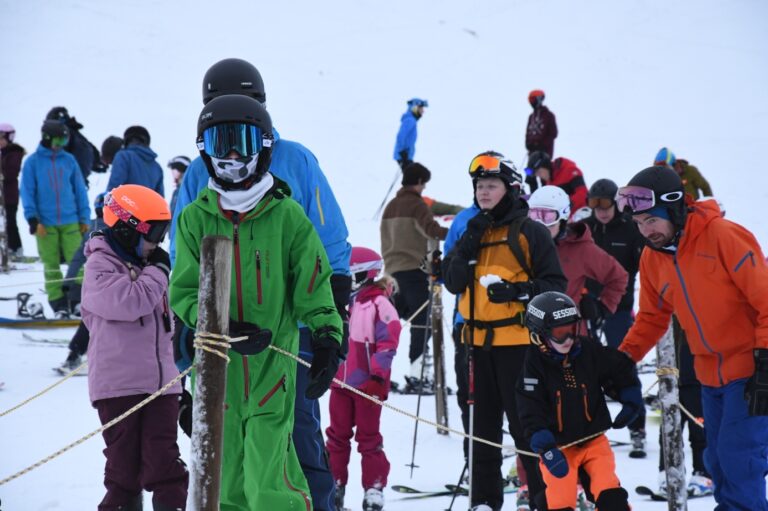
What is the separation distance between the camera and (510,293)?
5117 mm

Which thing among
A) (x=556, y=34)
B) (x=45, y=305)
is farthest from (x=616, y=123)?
(x=45, y=305)

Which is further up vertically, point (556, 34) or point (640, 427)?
point (556, 34)

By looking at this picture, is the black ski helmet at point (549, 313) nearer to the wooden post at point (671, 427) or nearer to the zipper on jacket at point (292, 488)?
the wooden post at point (671, 427)

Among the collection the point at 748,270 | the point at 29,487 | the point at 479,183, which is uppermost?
the point at 479,183

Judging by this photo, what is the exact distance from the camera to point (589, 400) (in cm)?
466

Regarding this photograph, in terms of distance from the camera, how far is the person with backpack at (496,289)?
5203mm

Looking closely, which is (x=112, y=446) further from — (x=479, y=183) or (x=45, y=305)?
(x=45, y=305)

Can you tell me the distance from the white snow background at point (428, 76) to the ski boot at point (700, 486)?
1184 cm

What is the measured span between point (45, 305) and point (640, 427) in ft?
25.4

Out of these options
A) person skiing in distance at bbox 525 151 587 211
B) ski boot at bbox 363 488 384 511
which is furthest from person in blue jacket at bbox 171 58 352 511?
person skiing in distance at bbox 525 151 587 211

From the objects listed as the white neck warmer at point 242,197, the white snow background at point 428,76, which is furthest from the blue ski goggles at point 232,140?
the white snow background at point 428,76

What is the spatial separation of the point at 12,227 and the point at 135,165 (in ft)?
17.3

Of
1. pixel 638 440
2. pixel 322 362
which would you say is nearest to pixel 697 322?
pixel 322 362

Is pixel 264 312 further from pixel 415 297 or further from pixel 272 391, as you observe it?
pixel 415 297
